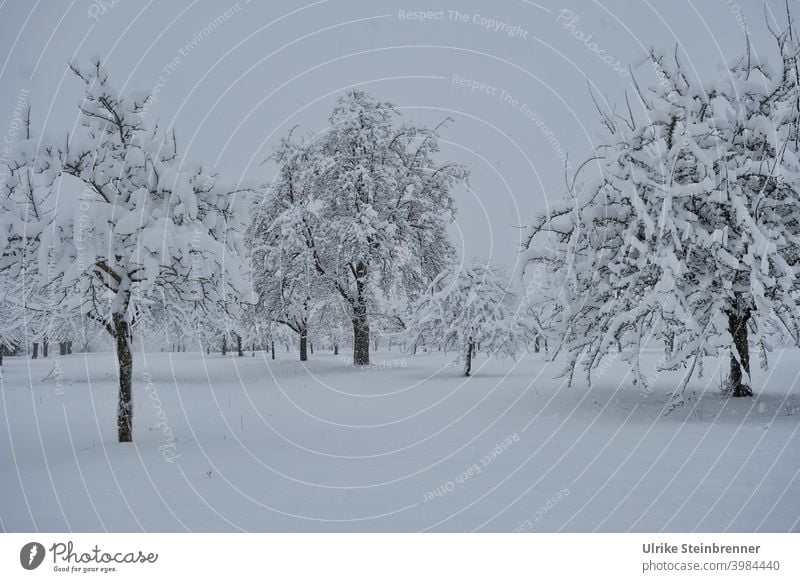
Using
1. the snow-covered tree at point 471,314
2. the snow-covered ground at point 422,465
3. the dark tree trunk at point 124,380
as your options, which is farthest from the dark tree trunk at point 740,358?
the dark tree trunk at point 124,380

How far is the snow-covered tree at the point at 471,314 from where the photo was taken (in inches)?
810

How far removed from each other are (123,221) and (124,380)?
123 inches

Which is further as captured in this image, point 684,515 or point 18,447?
point 18,447

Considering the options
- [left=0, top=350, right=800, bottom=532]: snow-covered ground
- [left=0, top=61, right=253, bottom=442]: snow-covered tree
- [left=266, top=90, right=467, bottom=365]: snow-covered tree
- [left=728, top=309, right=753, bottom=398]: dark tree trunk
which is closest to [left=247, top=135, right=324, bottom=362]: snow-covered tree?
[left=266, top=90, right=467, bottom=365]: snow-covered tree

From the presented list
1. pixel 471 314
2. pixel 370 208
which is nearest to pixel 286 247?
pixel 370 208

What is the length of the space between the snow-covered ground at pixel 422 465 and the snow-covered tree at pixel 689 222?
66.0 inches

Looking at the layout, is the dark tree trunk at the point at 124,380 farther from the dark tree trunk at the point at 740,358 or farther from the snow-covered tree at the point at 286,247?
the snow-covered tree at the point at 286,247

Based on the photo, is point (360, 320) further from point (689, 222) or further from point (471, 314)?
point (689, 222)

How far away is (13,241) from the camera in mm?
7863

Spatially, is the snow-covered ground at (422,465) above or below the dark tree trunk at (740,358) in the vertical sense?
below

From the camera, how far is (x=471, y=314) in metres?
20.7
